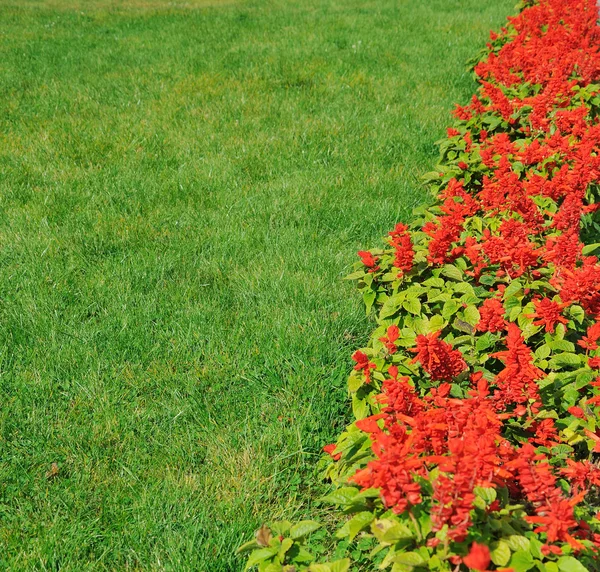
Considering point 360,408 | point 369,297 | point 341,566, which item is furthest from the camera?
point 369,297

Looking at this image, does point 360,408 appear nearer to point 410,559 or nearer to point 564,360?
point 564,360

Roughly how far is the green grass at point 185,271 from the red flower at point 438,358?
29.8 inches

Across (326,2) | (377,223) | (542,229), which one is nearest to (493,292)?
(542,229)

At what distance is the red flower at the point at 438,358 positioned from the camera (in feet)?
7.31

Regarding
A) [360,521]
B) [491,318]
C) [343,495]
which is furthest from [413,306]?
[360,521]

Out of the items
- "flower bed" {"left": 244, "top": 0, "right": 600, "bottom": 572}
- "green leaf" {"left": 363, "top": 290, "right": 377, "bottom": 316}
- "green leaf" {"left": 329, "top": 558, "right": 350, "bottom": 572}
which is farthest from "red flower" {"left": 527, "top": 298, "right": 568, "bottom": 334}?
"green leaf" {"left": 329, "top": 558, "right": 350, "bottom": 572}

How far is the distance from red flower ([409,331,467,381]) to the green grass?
0.76 m

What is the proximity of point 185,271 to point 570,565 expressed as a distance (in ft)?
9.60

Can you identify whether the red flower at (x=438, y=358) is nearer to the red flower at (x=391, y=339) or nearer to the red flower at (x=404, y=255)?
the red flower at (x=391, y=339)

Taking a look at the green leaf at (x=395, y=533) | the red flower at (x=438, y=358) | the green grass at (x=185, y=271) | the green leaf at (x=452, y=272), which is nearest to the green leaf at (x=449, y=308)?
the green leaf at (x=452, y=272)

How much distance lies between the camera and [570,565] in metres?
1.59

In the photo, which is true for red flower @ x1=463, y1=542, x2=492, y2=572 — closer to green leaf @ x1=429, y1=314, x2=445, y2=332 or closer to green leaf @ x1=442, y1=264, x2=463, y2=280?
green leaf @ x1=429, y1=314, x2=445, y2=332

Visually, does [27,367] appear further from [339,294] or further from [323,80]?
[323,80]

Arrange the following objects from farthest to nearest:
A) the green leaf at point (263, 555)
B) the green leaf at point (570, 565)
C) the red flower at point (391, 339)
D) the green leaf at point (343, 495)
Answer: the red flower at point (391, 339) → the green leaf at point (343, 495) → the green leaf at point (263, 555) → the green leaf at point (570, 565)
